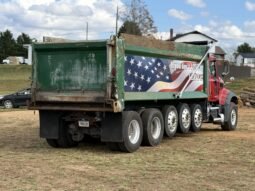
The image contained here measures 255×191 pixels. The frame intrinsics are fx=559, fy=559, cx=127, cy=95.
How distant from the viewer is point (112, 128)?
12.3m

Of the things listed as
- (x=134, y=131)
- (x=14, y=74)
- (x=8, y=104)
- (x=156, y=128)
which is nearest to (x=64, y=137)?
(x=134, y=131)

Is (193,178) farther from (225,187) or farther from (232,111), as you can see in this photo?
(232,111)

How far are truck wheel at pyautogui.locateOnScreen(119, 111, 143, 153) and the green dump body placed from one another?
366 mm

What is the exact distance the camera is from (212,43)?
16.8 metres

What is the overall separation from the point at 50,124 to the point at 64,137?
18.7 inches

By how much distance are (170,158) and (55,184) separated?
11.3 feet

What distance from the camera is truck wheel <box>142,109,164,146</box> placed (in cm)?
1324

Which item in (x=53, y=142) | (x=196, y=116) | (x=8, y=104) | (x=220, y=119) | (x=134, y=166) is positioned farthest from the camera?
(x=8, y=104)

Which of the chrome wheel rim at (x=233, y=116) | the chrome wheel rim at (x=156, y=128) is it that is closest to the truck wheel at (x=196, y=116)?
the chrome wheel rim at (x=233, y=116)

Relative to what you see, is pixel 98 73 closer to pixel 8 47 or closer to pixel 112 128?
pixel 112 128

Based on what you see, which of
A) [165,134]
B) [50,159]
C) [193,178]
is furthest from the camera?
[165,134]

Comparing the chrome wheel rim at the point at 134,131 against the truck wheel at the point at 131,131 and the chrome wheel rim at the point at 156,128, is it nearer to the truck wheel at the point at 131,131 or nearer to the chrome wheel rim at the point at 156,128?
the truck wheel at the point at 131,131

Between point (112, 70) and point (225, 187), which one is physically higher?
point (112, 70)

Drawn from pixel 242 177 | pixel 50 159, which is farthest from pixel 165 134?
pixel 242 177
